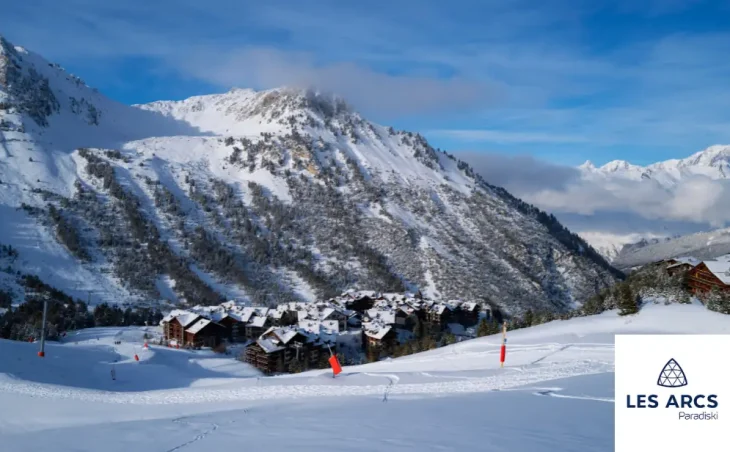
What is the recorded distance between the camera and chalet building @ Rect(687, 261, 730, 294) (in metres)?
50.1

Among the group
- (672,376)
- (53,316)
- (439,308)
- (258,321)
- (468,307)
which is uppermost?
(672,376)

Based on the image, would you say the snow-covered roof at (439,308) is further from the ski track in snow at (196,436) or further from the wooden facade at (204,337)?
the ski track in snow at (196,436)

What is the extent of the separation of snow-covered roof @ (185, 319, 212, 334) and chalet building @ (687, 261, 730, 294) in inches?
2263

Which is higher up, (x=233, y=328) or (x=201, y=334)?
(x=233, y=328)

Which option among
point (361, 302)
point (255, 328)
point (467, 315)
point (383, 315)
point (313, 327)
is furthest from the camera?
point (361, 302)

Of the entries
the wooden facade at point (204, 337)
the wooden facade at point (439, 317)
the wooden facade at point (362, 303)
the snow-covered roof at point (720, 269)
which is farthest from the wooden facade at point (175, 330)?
the snow-covered roof at point (720, 269)

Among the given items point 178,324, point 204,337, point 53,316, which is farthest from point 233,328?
point 53,316

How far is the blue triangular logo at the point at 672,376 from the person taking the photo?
7.77 meters

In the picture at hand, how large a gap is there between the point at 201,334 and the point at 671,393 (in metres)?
74.9

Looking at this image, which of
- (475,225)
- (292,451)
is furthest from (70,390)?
(475,225)

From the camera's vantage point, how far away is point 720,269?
169 ft

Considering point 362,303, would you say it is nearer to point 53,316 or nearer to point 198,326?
point 198,326

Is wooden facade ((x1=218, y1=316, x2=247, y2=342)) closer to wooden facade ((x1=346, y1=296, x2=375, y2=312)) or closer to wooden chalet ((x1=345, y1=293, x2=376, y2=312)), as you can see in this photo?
wooden chalet ((x1=345, y1=293, x2=376, y2=312))

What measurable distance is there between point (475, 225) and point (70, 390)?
17619 centimetres
